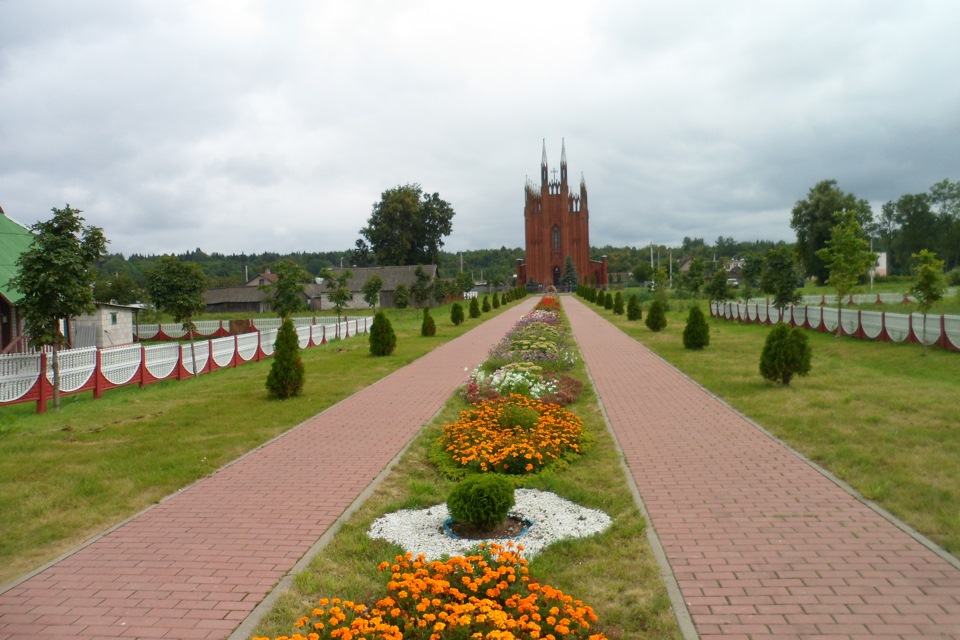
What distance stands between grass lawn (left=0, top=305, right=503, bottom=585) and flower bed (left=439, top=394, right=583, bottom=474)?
8.99ft

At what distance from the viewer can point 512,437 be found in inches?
306

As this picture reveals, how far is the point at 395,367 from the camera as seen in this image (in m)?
16.9

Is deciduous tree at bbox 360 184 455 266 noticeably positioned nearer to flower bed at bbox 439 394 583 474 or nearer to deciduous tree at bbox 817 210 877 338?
deciduous tree at bbox 817 210 877 338

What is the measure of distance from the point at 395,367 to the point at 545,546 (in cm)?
1220

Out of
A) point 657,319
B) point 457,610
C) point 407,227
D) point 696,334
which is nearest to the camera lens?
point 457,610

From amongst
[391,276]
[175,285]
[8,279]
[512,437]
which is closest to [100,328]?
[175,285]

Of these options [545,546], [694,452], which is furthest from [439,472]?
[694,452]

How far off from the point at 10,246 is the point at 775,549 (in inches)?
968

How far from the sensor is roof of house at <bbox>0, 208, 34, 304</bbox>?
19984 millimetres

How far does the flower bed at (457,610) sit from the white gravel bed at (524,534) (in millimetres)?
624

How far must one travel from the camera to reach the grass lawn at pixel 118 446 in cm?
582

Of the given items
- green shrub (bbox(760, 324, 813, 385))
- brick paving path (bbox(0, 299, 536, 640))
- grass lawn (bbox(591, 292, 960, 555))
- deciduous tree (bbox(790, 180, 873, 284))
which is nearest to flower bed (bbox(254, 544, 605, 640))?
brick paving path (bbox(0, 299, 536, 640))

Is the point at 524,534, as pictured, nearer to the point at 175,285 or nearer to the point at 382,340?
the point at 382,340

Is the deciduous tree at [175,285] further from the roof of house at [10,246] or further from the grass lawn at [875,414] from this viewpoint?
the grass lawn at [875,414]
